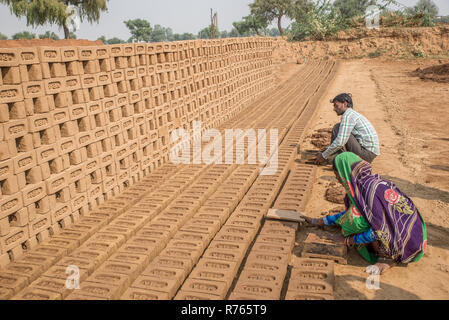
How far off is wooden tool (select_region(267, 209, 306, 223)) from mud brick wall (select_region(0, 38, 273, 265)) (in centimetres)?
224

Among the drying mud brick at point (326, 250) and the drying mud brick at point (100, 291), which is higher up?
the drying mud brick at point (100, 291)

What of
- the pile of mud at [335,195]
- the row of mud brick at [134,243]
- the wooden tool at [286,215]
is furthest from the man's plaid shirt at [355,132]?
the wooden tool at [286,215]

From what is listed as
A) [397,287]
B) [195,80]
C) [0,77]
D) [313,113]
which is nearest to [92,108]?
[0,77]

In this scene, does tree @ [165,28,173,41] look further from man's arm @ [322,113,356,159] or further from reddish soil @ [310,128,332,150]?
man's arm @ [322,113,356,159]

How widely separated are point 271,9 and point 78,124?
156 ft

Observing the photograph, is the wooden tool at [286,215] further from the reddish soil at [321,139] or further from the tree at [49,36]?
the tree at [49,36]

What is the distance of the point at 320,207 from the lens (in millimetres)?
4789

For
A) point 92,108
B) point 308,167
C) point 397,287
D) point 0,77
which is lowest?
point 397,287

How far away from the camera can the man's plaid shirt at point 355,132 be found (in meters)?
4.77

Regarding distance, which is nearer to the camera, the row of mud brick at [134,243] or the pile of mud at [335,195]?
the row of mud brick at [134,243]

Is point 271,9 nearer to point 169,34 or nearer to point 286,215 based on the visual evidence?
point 286,215

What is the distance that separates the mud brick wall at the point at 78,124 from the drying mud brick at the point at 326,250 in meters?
2.75
